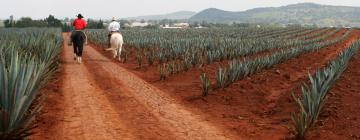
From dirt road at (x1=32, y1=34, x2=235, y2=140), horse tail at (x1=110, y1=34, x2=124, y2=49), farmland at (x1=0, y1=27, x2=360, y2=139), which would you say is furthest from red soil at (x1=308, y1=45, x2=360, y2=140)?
horse tail at (x1=110, y1=34, x2=124, y2=49)

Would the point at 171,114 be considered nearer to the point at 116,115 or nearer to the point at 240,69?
the point at 116,115

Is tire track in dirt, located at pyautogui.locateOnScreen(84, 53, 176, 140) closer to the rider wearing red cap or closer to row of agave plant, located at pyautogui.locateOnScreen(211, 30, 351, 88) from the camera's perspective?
row of agave plant, located at pyautogui.locateOnScreen(211, 30, 351, 88)

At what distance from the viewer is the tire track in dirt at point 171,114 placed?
7.00 metres

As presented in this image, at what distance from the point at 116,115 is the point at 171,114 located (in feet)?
3.05

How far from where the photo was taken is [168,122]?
7.64 metres

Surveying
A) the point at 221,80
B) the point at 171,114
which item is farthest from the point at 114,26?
the point at 171,114

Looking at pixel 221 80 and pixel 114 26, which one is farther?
pixel 114 26

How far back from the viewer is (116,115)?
7973 mm

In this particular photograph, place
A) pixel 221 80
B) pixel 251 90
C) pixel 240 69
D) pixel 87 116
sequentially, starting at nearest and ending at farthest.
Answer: pixel 87 116
pixel 221 80
pixel 251 90
pixel 240 69

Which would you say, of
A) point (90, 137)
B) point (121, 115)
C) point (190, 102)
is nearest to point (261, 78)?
point (190, 102)

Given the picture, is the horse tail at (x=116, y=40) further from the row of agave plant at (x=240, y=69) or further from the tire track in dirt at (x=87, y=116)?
the tire track in dirt at (x=87, y=116)

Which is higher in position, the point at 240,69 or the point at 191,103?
the point at 240,69

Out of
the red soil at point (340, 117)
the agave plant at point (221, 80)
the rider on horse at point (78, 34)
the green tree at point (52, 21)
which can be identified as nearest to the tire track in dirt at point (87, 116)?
the agave plant at point (221, 80)

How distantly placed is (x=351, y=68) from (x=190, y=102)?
8.33 meters
